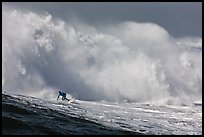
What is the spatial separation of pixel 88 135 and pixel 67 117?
31.9 feet

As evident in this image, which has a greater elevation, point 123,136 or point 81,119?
point 81,119

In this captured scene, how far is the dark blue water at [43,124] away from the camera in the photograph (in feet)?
92.4

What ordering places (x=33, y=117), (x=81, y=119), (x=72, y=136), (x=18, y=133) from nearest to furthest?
(x=18, y=133) → (x=72, y=136) → (x=33, y=117) → (x=81, y=119)

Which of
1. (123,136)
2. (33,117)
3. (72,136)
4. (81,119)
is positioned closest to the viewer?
(72,136)

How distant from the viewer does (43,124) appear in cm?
3183

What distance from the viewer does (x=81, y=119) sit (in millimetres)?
38250

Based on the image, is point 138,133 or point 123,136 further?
point 138,133

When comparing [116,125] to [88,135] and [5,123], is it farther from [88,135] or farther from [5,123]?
[5,123]

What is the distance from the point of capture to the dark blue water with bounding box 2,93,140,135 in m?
28.2

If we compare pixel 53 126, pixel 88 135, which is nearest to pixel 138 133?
pixel 88 135

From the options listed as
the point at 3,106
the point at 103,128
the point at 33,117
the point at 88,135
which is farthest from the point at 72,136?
the point at 3,106

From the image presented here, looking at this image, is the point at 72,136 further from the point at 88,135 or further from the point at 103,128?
the point at 103,128

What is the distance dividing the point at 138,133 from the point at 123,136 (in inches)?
108

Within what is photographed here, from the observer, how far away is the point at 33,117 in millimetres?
35188
